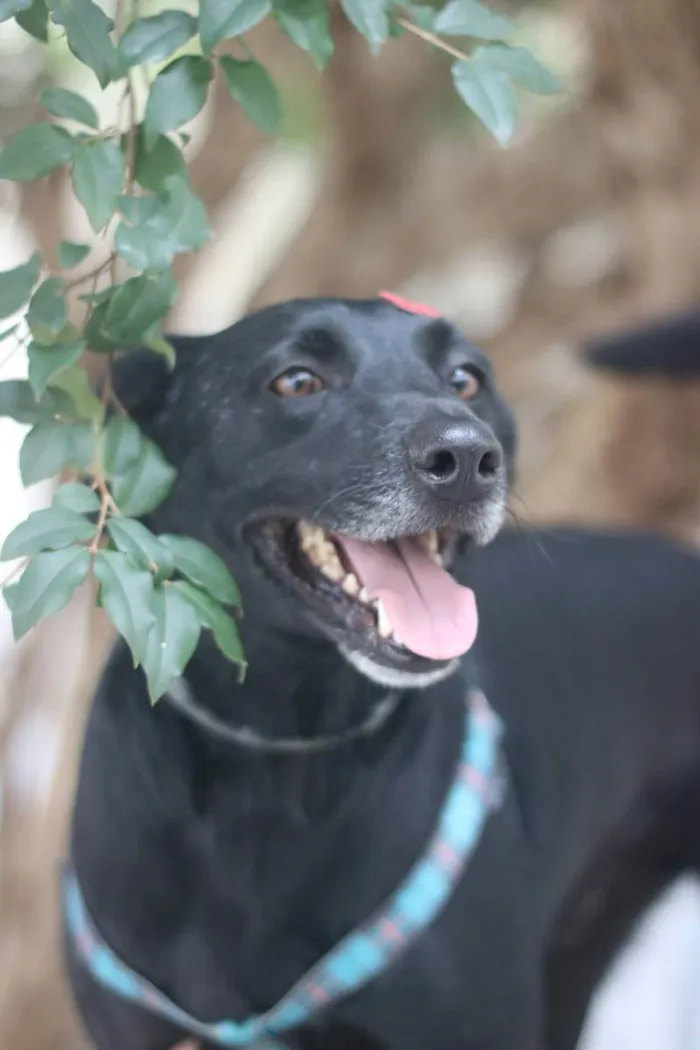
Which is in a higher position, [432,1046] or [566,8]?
[566,8]

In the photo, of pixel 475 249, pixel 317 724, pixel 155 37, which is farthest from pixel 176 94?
pixel 475 249

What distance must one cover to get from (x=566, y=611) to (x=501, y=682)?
7.0 inches

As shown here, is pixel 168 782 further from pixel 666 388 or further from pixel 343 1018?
pixel 666 388

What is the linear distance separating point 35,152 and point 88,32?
0.08m

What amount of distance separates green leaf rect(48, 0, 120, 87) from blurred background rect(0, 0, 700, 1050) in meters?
0.87

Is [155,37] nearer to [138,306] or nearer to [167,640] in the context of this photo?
[138,306]

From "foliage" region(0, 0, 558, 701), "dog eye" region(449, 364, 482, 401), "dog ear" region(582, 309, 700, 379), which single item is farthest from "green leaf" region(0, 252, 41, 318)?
"dog ear" region(582, 309, 700, 379)

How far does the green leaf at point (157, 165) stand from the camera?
0.80 metres

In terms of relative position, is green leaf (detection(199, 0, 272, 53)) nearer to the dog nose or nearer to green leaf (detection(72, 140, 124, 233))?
green leaf (detection(72, 140, 124, 233))

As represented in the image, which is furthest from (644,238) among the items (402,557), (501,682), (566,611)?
(402,557)

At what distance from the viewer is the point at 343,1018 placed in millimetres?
1129

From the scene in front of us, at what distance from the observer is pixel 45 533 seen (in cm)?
72

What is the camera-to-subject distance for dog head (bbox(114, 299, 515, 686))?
3.18 ft

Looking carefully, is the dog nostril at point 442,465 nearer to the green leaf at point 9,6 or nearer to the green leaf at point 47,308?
the green leaf at point 47,308
